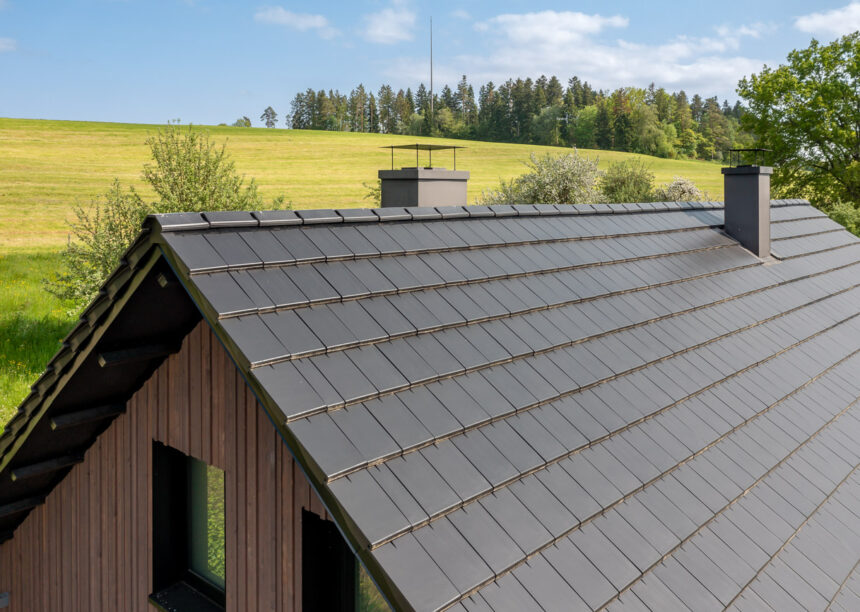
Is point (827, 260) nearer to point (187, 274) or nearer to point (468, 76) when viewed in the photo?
point (187, 274)

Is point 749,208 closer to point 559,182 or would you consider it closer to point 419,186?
Result: point 419,186

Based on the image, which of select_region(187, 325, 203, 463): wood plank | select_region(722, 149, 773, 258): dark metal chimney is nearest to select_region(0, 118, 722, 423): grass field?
select_region(187, 325, 203, 463): wood plank

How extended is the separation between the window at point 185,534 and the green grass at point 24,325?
32.1 ft

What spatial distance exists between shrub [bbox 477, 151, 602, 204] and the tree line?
5049 cm

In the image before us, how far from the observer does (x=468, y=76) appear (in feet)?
388

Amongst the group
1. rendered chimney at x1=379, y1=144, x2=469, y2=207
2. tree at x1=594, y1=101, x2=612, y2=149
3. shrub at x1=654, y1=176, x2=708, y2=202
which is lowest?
rendered chimney at x1=379, y1=144, x2=469, y2=207

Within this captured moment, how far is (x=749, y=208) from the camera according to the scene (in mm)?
8102

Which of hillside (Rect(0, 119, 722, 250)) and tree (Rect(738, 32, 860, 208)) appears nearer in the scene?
tree (Rect(738, 32, 860, 208))

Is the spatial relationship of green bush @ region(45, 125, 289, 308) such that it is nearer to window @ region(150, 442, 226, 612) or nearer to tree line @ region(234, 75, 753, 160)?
window @ region(150, 442, 226, 612)

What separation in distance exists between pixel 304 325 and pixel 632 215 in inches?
205

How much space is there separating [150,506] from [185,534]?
33cm

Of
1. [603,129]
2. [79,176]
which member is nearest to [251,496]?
[79,176]

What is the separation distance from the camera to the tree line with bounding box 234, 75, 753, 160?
274 feet

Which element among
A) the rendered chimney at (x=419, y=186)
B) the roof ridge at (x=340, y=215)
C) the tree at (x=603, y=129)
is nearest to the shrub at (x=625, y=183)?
the rendered chimney at (x=419, y=186)
